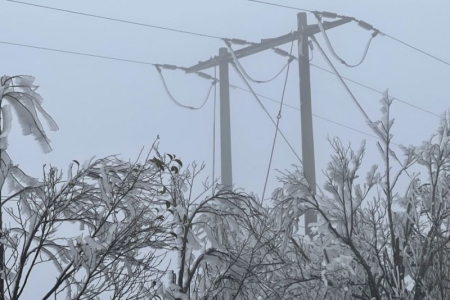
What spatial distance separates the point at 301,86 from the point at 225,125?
3353 mm

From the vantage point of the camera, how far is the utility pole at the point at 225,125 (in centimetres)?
1806

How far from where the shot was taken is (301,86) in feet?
52.1

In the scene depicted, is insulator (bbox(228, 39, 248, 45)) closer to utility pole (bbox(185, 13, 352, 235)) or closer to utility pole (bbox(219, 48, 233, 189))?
utility pole (bbox(185, 13, 352, 235))

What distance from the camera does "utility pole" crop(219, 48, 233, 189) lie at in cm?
1806

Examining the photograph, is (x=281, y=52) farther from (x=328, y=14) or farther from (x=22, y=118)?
(x=22, y=118)

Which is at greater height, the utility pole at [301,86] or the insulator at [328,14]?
the insulator at [328,14]

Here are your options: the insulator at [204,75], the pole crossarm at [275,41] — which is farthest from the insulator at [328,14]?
the insulator at [204,75]

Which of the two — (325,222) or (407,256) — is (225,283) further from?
(407,256)

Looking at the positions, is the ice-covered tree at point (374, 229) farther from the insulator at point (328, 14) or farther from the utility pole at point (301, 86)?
the insulator at point (328, 14)

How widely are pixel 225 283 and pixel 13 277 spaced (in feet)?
9.28

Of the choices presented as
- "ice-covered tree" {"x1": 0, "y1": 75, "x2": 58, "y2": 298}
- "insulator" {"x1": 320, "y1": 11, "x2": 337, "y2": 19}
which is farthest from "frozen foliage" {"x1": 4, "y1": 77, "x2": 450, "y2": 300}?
"insulator" {"x1": 320, "y1": 11, "x2": 337, "y2": 19}

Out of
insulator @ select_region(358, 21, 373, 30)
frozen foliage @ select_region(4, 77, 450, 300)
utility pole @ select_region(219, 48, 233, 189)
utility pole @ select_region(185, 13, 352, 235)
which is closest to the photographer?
frozen foliage @ select_region(4, 77, 450, 300)

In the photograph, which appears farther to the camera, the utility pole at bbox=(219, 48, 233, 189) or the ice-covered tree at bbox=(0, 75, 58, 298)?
the utility pole at bbox=(219, 48, 233, 189)

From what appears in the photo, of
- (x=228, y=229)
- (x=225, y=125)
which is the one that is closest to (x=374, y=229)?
(x=228, y=229)
